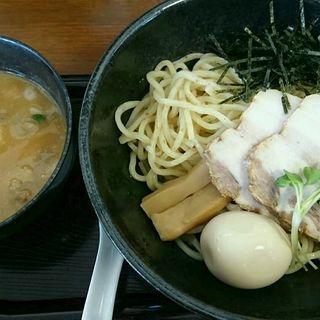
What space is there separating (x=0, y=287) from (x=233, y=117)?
834 millimetres

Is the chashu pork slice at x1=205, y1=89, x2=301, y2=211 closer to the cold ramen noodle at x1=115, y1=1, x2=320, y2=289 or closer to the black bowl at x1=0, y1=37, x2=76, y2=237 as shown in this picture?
the cold ramen noodle at x1=115, y1=1, x2=320, y2=289

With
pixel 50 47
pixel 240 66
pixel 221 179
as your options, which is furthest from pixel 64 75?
pixel 221 179

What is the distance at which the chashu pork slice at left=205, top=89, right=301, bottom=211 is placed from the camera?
4.76 feet

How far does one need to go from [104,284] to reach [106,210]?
0.59 feet

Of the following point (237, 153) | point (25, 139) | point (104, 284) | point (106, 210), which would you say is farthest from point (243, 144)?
point (25, 139)

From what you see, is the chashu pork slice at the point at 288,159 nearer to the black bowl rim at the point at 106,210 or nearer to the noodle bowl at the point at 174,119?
the noodle bowl at the point at 174,119

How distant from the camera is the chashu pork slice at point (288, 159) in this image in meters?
1.41

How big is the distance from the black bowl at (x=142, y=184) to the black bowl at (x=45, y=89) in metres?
0.09

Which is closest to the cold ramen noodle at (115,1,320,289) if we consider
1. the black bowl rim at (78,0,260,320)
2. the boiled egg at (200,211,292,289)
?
the boiled egg at (200,211,292,289)

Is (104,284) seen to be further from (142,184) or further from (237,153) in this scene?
(237,153)

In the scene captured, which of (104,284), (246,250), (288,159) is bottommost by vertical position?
(104,284)

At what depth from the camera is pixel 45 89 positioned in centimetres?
170

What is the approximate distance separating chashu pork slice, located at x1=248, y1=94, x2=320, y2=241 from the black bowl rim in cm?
32

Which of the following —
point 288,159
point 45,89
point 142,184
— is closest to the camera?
point 288,159
